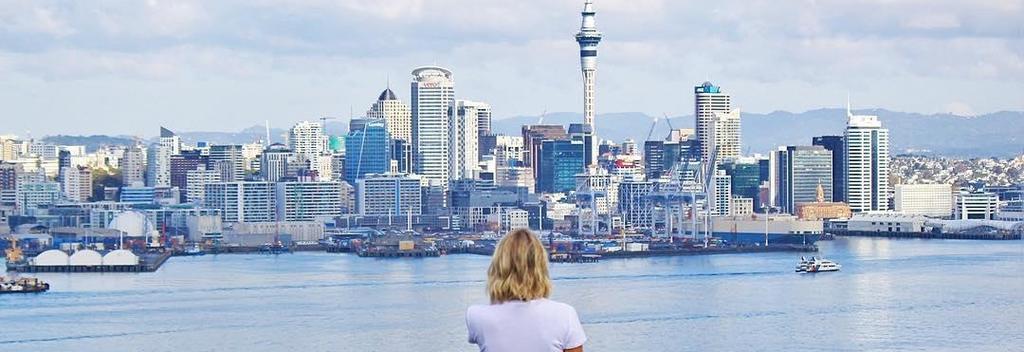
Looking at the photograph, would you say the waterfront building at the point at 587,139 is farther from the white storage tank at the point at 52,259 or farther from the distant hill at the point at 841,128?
the white storage tank at the point at 52,259

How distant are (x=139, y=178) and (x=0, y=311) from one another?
3256 cm

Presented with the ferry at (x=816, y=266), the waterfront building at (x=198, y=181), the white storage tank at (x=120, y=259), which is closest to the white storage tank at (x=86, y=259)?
the white storage tank at (x=120, y=259)

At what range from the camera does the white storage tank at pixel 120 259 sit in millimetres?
27859

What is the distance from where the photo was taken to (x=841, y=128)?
85688 millimetres

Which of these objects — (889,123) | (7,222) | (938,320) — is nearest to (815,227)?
(7,222)

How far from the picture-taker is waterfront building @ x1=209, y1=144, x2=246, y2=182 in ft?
163

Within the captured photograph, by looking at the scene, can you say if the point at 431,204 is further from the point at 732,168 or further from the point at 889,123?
the point at 889,123

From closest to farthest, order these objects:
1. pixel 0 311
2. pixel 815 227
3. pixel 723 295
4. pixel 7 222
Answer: pixel 0 311 → pixel 723 295 → pixel 815 227 → pixel 7 222

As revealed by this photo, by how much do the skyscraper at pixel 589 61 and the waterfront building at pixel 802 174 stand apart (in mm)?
6421

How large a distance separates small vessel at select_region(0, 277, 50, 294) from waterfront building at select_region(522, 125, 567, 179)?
104ft

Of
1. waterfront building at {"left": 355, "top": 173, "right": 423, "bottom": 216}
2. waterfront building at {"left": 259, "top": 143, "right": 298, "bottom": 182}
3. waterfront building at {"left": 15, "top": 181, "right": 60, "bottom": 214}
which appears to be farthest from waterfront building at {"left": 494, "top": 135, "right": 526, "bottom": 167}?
waterfront building at {"left": 15, "top": 181, "right": 60, "bottom": 214}

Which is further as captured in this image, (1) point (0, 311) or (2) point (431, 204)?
(2) point (431, 204)

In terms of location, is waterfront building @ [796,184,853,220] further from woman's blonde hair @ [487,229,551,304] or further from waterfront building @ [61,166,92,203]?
woman's blonde hair @ [487,229,551,304]

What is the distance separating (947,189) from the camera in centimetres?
4956
